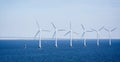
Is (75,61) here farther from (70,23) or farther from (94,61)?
(70,23)

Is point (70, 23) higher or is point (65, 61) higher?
point (70, 23)

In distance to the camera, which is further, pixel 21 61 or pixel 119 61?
pixel 21 61

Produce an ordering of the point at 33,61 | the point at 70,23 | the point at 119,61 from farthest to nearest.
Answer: the point at 70,23, the point at 33,61, the point at 119,61

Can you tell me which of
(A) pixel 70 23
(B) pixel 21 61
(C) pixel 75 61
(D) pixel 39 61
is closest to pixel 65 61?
(C) pixel 75 61

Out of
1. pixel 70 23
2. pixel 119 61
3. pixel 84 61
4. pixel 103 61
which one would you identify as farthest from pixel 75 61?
pixel 70 23

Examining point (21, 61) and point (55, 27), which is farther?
point (55, 27)

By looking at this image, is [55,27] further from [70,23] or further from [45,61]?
[45,61]

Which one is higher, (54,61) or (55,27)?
(55,27)

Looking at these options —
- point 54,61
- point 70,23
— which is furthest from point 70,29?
point 54,61

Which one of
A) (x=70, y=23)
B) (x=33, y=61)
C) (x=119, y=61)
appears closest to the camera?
(x=119, y=61)
